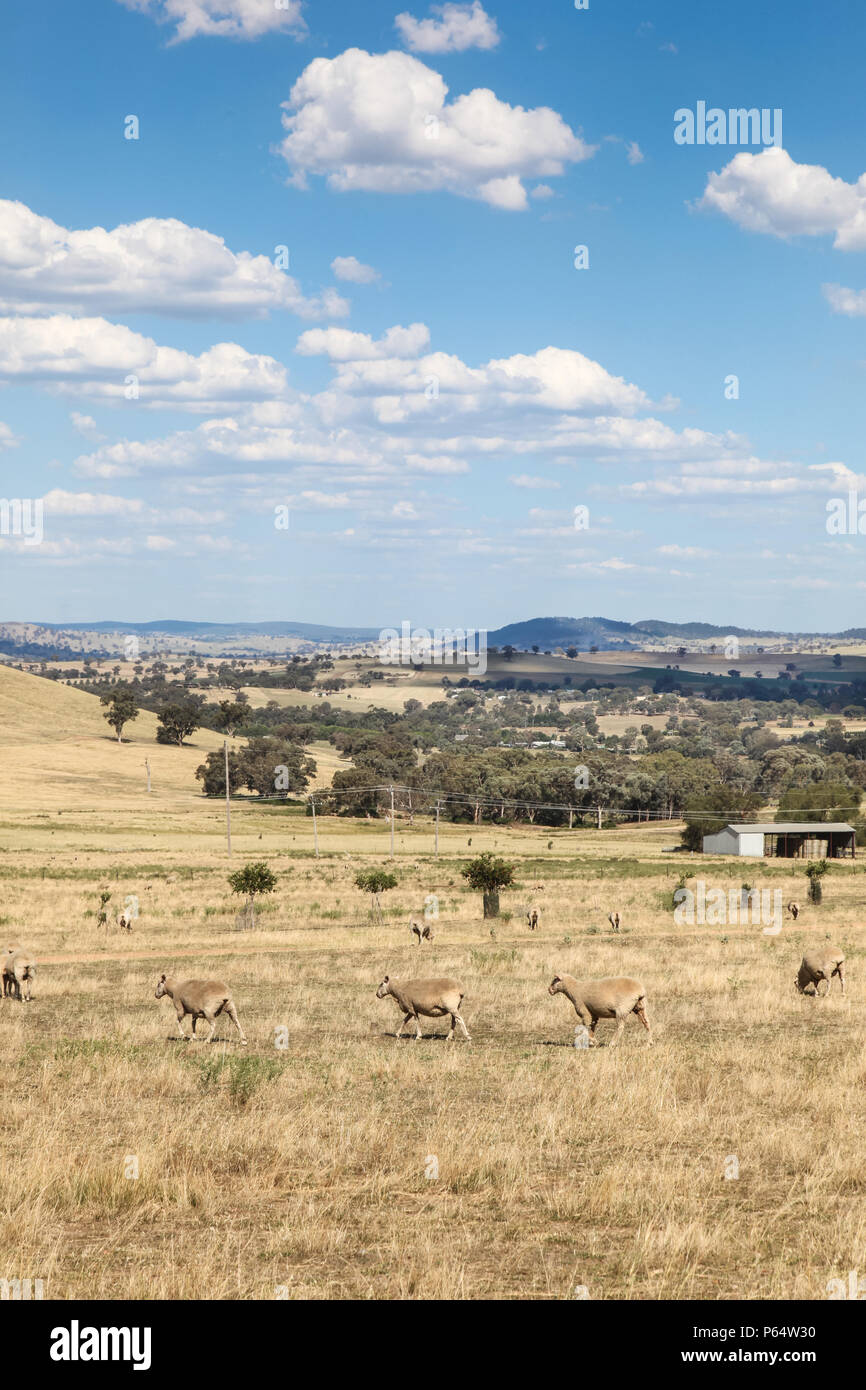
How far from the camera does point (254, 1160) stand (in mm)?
12922

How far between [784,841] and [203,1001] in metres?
86.4

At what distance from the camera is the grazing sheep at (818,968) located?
24.6 meters

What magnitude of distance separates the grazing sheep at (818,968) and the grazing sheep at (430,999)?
7.96 metres

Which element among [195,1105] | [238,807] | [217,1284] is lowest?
[238,807]

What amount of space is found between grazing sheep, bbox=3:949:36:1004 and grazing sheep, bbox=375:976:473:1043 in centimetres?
872

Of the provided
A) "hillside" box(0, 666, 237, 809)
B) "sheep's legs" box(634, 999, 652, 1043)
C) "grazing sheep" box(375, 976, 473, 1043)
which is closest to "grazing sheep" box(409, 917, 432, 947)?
"grazing sheep" box(375, 976, 473, 1043)

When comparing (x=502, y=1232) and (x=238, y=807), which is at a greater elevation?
(x=502, y=1232)

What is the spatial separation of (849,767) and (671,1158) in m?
153

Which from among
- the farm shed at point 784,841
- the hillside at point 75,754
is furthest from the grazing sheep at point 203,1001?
the hillside at point 75,754

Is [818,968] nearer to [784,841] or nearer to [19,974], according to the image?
[19,974]

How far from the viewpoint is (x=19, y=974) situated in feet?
83.3
